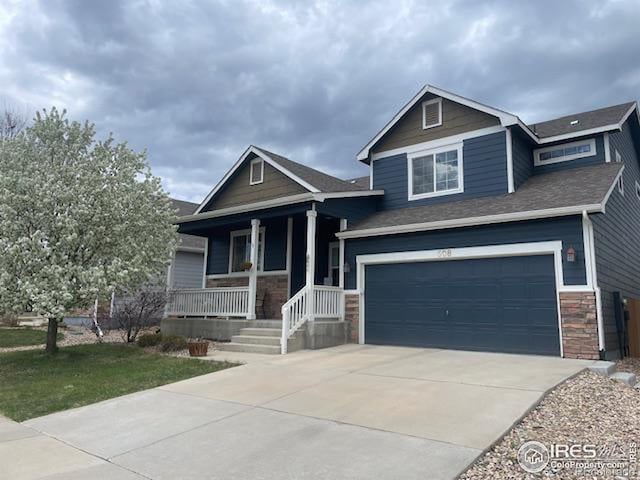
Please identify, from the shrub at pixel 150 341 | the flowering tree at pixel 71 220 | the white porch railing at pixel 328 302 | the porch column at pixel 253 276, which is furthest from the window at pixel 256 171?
the shrub at pixel 150 341

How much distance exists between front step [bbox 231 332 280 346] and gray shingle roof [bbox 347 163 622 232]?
3.62 m

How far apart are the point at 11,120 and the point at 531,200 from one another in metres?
21.4

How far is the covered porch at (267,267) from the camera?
1153cm

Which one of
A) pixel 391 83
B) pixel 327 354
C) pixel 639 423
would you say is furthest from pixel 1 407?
pixel 391 83

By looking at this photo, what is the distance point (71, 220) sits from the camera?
28.4 feet

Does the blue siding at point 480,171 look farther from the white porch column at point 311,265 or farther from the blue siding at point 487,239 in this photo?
the white porch column at point 311,265

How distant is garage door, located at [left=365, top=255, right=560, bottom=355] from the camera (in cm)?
916

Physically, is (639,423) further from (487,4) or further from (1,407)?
(487,4)

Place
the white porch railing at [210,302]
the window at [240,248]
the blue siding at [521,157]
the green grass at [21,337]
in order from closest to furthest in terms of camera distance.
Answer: the blue siding at [521,157]
the white porch railing at [210,302]
the green grass at [21,337]
the window at [240,248]

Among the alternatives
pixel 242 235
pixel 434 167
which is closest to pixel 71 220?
pixel 242 235

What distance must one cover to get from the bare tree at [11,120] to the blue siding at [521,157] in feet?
65.8

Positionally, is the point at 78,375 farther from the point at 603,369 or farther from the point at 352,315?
the point at 603,369

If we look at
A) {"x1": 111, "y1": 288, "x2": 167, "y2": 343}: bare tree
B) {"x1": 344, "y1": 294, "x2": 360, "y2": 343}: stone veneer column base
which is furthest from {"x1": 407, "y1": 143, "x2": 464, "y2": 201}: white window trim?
{"x1": 111, "y1": 288, "x2": 167, "y2": 343}: bare tree

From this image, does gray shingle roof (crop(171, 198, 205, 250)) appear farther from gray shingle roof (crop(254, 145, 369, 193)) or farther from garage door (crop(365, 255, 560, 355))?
A: garage door (crop(365, 255, 560, 355))
